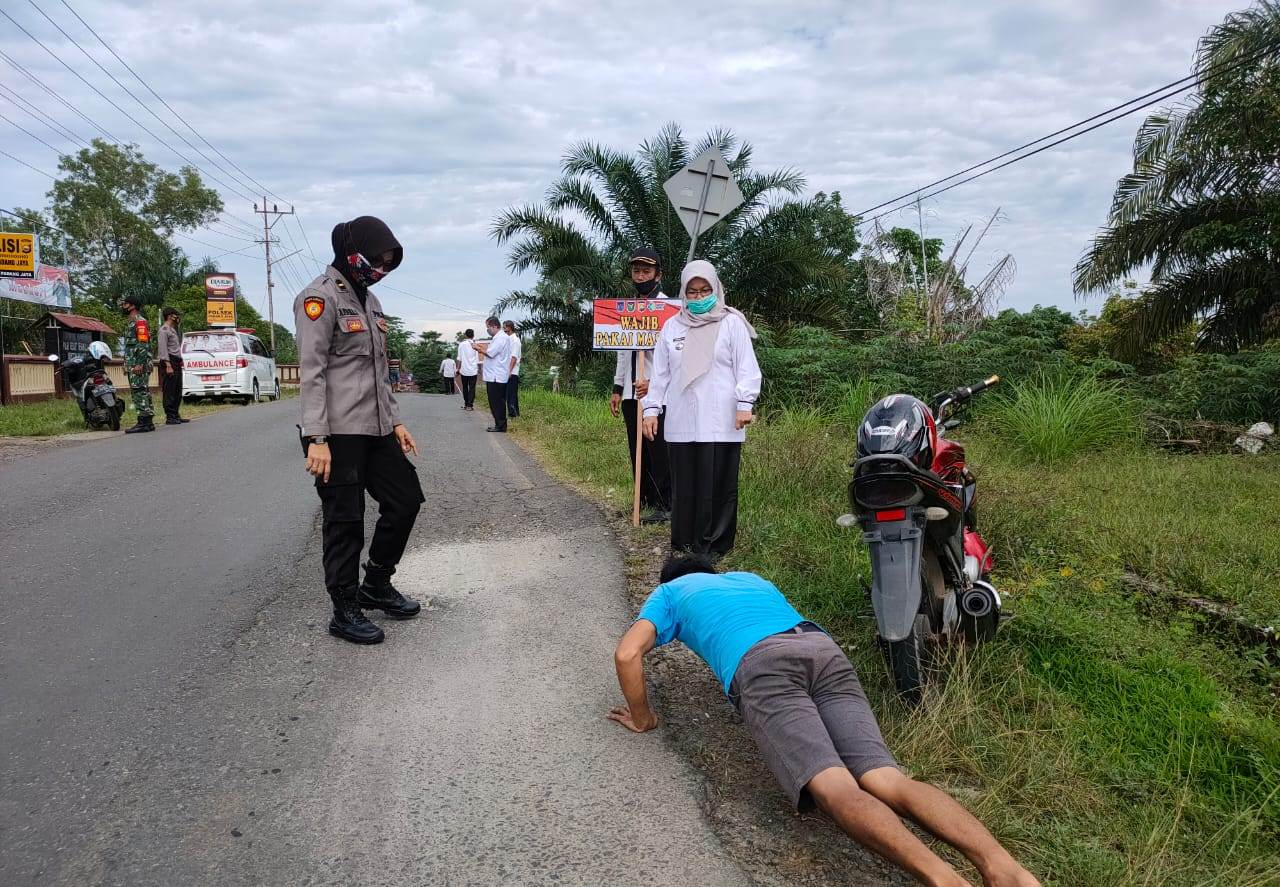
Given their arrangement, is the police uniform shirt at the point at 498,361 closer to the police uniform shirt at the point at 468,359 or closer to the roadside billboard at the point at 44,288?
the police uniform shirt at the point at 468,359

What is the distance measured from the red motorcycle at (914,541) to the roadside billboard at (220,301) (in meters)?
43.9

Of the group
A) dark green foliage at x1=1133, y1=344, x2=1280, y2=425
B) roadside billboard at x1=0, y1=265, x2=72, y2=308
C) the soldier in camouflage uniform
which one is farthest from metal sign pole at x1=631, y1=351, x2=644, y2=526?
roadside billboard at x1=0, y1=265, x2=72, y2=308

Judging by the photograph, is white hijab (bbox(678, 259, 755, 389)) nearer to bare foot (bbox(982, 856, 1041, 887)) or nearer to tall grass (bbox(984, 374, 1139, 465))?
bare foot (bbox(982, 856, 1041, 887))

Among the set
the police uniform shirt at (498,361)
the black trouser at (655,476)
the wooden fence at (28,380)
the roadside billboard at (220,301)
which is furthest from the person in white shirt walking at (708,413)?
the roadside billboard at (220,301)

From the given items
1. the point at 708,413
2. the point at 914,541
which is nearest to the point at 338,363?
the point at 708,413

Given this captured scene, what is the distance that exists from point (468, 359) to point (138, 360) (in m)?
7.42

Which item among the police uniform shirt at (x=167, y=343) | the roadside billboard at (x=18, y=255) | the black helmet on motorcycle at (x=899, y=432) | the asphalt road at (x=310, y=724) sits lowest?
the asphalt road at (x=310, y=724)

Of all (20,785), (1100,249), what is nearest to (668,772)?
(20,785)

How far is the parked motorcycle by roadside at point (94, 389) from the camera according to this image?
13648mm

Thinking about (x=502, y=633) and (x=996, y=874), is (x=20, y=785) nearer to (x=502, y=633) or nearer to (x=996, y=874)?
(x=502, y=633)

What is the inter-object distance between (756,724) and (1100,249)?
1315cm

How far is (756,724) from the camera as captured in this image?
2789mm

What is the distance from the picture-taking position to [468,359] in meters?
20.5

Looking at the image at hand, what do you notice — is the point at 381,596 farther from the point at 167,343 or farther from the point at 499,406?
the point at 167,343
